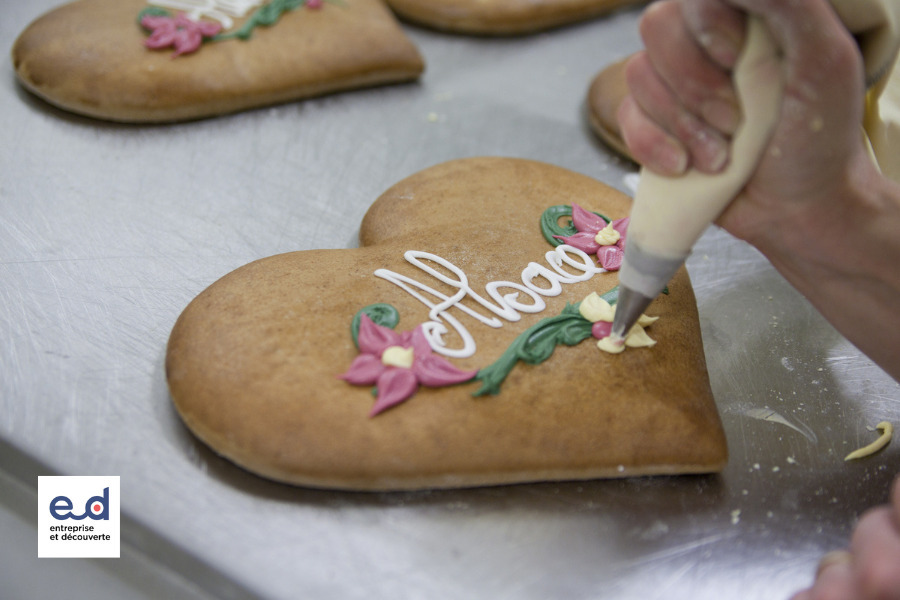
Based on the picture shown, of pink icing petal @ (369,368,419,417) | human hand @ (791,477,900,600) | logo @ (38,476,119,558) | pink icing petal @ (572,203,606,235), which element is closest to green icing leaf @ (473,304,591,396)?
pink icing petal @ (369,368,419,417)

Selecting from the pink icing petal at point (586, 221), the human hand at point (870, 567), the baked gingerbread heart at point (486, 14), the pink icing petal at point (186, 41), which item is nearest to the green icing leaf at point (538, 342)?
the pink icing petal at point (586, 221)

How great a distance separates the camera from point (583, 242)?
4.66ft

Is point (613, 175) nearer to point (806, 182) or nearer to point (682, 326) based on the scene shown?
point (682, 326)

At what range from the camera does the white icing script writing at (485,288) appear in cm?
123

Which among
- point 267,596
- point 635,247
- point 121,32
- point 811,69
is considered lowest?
point 267,596

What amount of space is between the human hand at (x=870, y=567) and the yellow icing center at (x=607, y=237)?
651 mm

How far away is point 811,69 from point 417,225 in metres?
0.78

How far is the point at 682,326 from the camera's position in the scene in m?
1.33

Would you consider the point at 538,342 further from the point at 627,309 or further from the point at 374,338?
the point at 374,338

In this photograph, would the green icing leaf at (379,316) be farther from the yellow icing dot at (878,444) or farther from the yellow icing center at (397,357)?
the yellow icing dot at (878,444)

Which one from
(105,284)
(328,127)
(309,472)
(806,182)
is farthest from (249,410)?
(328,127)

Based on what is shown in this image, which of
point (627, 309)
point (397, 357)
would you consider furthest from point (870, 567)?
point (397, 357)

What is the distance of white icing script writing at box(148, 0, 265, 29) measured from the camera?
196 centimetres

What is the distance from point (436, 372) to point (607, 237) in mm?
486
